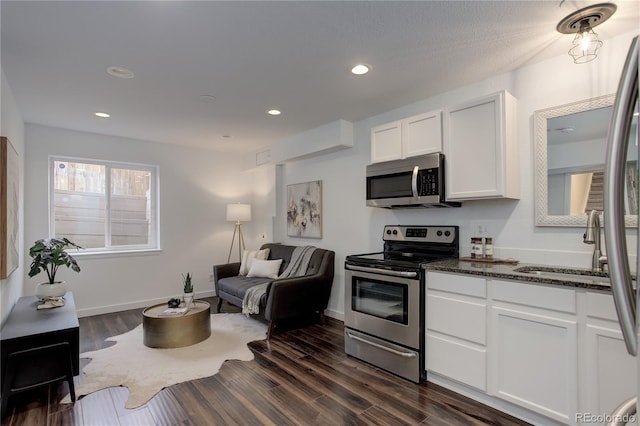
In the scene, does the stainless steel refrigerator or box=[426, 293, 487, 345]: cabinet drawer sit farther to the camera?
box=[426, 293, 487, 345]: cabinet drawer

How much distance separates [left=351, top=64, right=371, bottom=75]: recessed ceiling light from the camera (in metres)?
2.63

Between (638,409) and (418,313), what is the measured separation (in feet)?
6.59

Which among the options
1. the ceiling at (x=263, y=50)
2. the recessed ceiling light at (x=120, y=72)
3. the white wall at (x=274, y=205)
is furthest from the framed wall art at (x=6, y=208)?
the white wall at (x=274, y=205)

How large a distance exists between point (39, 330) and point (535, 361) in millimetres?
3311

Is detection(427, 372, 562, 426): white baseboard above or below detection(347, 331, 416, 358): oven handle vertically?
below

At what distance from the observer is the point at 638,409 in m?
0.61

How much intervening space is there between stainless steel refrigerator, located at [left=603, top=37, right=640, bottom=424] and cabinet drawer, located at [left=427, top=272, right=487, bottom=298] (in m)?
1.63

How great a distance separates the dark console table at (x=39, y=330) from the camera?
2244 mm

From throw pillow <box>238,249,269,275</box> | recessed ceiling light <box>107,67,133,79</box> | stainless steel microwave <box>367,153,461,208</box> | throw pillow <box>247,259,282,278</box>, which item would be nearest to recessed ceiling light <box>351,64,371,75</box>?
stainless steel microwave <box>367,153,461,208</box>

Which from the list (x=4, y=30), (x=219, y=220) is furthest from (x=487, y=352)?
(x=219, y=220)

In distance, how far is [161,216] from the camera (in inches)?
200

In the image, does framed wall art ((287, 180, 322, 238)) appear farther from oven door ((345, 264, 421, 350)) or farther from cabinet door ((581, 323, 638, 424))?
cabinet door ((581, 323, 638, 424))

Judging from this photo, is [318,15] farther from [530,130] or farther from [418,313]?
[418,313]

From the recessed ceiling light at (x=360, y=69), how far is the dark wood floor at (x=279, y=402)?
2.47 meters
